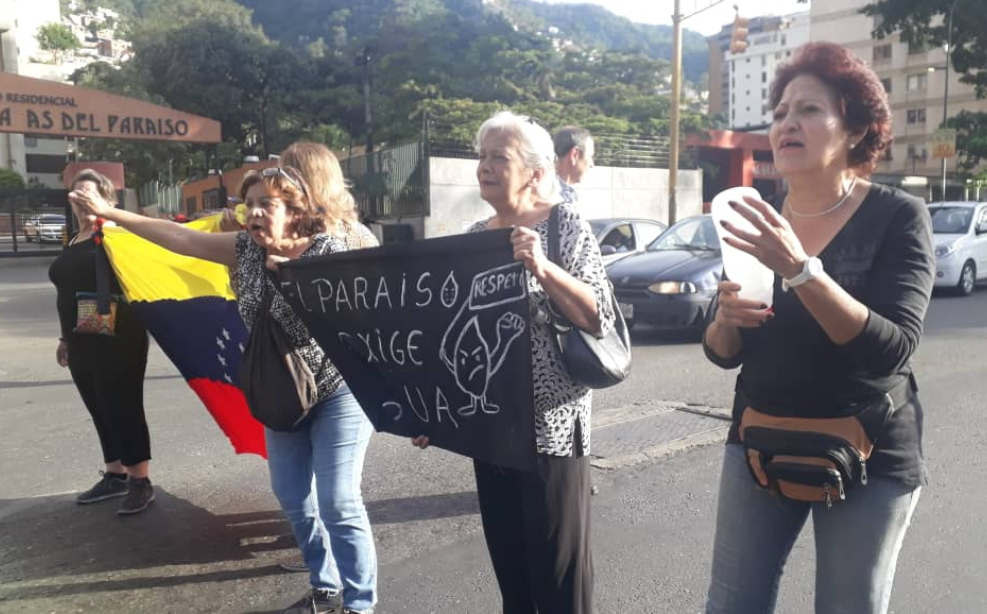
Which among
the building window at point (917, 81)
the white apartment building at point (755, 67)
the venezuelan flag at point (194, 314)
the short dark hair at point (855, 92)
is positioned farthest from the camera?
the white apartment building at point (755, 67)

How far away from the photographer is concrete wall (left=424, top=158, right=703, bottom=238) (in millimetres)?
21781

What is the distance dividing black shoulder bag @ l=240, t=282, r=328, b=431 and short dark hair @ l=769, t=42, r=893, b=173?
1.95 m

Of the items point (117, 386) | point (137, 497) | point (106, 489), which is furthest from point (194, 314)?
point (106, 489)

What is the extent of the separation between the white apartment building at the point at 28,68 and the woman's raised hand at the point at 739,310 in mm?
49341

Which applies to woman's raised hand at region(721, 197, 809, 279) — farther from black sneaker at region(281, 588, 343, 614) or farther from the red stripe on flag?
the red stripe on flag

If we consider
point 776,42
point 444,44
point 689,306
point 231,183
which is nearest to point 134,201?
point 231,183

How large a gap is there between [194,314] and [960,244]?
13970mm

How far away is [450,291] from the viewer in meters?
2.48

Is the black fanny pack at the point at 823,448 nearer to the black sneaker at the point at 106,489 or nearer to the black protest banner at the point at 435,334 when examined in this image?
the black protest banner at the point at 435,334

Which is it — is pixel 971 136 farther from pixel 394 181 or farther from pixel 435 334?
pixel 435 334

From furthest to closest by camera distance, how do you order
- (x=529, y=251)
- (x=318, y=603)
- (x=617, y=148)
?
(x=617, y=148), (x=318, y=603), (x=529, y=251)

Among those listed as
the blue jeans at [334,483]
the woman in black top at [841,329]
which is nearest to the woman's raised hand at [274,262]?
the blue jeans at [334,483]

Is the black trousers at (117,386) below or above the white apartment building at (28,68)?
below

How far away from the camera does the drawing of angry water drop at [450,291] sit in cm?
246
